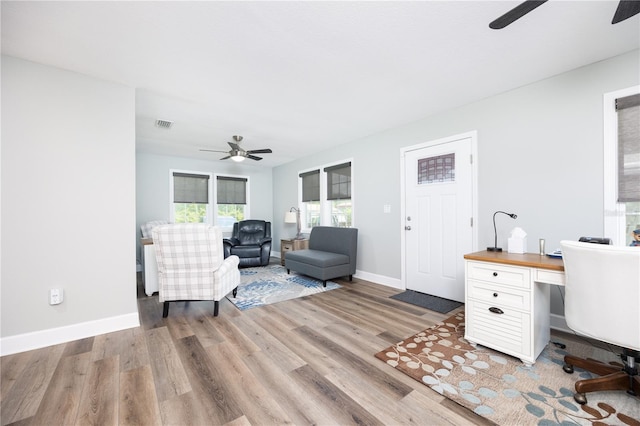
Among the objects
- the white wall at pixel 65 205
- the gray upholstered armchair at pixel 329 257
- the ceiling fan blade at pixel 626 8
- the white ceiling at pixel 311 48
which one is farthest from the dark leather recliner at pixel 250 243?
the ceiling fan blade at pixel 626 8

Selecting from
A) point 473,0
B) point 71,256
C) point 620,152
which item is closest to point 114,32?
point 71,256

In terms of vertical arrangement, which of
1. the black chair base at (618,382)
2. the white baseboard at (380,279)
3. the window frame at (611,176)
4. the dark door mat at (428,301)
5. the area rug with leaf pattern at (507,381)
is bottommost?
the dark door mat at (428,301)

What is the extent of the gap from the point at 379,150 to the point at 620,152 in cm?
266

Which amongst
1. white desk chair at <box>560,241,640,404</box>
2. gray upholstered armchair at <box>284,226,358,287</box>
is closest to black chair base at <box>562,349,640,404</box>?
white desk chair at <box>560,241,640,404</box>

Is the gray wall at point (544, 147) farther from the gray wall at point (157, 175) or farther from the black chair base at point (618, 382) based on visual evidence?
the gray wall at point (157, 175)

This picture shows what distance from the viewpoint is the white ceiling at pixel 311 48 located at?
1754 mm

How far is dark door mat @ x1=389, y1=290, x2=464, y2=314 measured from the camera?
10.3 feet

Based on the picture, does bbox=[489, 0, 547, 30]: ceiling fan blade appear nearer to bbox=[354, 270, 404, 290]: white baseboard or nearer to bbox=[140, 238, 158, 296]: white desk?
bbox=[354, 270, 404, 290]: white baseboard

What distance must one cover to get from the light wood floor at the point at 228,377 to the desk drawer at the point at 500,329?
1.73 feet

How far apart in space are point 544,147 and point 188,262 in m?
3.99

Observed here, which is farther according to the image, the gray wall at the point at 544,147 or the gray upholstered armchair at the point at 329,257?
the gray upholstered armchair at the point at 329,257

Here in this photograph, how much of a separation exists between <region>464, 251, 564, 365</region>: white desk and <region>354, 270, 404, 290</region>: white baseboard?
1.70m

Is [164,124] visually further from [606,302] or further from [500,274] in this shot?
[606,302]

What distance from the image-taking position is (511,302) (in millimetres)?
2062
